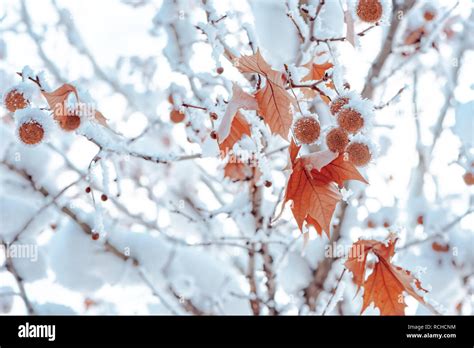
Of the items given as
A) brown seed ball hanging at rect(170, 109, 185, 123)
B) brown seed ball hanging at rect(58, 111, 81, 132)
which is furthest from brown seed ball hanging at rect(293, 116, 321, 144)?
brown seed ball hanging at rect(170, 109, 185, 123)

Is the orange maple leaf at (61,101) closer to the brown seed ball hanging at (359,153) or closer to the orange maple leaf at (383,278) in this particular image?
the brown seed ball hanging at (359,153)

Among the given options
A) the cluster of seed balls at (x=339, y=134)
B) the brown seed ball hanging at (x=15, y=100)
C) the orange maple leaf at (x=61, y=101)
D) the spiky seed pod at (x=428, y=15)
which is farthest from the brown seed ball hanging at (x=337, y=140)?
the spiky seed pod at (x=428, y=15)

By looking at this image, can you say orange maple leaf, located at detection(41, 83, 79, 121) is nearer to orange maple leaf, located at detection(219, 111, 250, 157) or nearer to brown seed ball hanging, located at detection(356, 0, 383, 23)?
orange maple leaf, located at detection(219, 111, 250, 157)

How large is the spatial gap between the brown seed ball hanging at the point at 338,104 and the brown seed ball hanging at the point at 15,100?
501 millimetres

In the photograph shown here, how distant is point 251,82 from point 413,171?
1151mm

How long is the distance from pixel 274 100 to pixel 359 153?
0.15 metres

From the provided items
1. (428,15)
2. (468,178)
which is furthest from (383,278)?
(428,15)

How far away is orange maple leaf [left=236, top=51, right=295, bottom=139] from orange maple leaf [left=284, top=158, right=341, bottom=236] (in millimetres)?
67

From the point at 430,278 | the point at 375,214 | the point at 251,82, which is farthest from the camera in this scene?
the point at 375,214

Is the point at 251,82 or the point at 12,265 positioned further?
the point at 12,265

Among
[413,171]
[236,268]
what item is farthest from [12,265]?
[413,171]
